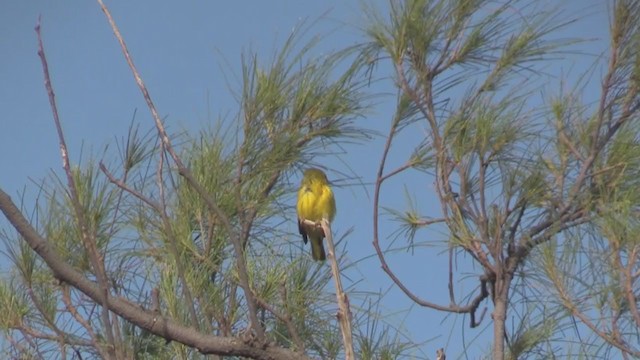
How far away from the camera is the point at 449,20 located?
1947 millimetres

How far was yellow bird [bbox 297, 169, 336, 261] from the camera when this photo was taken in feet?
8.71

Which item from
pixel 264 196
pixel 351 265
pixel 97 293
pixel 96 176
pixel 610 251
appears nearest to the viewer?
pixel 97 293

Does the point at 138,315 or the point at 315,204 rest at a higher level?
the point at 315,204

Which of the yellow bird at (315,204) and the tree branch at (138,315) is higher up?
the yellow bird at (315,204)

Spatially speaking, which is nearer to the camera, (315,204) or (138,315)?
(138,315)

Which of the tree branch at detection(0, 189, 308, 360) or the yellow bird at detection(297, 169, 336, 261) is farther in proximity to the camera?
the yellow bird at detection(297, 169, 336, 261)

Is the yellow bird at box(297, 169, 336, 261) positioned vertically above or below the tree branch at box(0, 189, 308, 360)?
above

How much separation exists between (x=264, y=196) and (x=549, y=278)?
1.95ft

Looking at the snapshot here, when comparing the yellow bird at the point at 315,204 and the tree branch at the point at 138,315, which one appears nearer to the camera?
the tree branch at the point at 138,315

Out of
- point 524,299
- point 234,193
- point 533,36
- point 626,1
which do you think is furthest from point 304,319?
point 626,1

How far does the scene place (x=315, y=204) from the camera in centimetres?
301

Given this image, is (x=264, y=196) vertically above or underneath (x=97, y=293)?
above

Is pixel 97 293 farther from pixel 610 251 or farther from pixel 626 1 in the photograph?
pixel 626 1

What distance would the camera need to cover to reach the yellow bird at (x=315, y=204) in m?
2.66
